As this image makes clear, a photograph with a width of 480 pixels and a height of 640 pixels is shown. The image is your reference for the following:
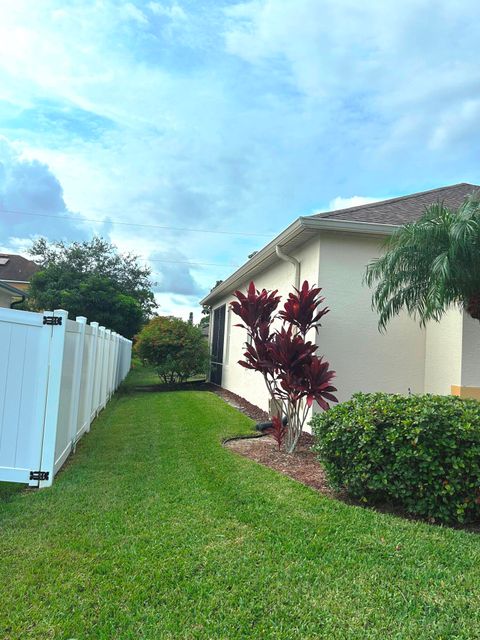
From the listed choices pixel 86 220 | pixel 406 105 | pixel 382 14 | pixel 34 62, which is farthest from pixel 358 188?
pixel 86 220

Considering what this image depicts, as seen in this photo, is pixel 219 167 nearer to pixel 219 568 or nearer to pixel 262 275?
pixel 262 275

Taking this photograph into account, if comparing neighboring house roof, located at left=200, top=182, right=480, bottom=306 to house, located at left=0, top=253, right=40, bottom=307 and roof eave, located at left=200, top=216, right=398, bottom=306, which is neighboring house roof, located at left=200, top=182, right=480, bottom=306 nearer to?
roof eave, located at left=200, top=216, right=398, bottom=306

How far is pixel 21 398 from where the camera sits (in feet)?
14.4

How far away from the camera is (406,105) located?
901cm

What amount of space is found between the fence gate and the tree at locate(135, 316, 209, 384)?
32.9 feet

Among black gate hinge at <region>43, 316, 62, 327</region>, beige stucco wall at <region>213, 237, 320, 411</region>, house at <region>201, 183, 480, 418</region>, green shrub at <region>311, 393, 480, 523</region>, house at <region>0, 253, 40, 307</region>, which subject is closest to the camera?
green shrub at <region>311, 393, 480, 523</region>

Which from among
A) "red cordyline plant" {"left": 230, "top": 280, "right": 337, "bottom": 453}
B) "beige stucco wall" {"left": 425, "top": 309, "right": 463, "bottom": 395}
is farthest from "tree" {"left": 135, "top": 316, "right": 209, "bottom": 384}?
"beige stucco wall" {"left": 425, "top": 309, "right": 463, "bottom": 395}

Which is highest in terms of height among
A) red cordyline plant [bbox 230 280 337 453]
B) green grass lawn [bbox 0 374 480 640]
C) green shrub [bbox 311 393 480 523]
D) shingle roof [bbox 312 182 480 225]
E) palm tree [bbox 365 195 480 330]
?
shingle roof [bbox 312 182 480 225]

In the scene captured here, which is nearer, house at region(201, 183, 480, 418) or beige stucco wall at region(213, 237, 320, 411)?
house at region(201, 183, 480, 418)

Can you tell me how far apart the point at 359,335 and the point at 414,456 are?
365 cm

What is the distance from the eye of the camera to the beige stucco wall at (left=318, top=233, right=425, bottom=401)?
7.21 metres

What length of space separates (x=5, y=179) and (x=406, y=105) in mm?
14648

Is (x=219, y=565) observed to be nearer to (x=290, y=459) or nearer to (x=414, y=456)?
(x=414, y=456)

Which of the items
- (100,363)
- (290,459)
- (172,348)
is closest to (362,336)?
(290,459)
